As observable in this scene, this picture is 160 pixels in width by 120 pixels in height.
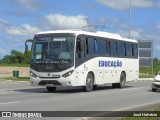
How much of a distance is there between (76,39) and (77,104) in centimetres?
768

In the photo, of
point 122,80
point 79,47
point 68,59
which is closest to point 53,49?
point 68,59

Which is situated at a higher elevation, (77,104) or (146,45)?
(146,45)

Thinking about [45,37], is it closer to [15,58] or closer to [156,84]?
[156,84]

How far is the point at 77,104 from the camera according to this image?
18453 millimetres

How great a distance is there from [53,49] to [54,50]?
90 mm

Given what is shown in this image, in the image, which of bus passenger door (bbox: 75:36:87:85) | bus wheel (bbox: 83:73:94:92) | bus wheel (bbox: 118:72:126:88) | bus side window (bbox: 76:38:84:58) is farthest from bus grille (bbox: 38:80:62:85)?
bus wheel (bbox: 118:72:126:88)

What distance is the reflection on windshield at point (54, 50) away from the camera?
997 inches

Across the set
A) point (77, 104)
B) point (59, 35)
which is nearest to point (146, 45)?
point (59, 35)

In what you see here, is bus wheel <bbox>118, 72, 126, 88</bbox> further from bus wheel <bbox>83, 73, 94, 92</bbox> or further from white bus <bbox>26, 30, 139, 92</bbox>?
bus wheel <bbox>83, 73, 94, 92</bbox>

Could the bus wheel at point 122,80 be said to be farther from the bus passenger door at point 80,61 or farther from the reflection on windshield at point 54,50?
the reflection on windshield at point 54,50

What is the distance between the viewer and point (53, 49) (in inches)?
1008

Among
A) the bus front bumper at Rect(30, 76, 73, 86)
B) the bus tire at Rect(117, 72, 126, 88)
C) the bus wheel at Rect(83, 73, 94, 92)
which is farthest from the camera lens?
the bus tire at Rect(117, 72, 126, 88)

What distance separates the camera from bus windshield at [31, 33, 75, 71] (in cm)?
2528

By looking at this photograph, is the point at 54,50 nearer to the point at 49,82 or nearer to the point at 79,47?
the point at 79,47
